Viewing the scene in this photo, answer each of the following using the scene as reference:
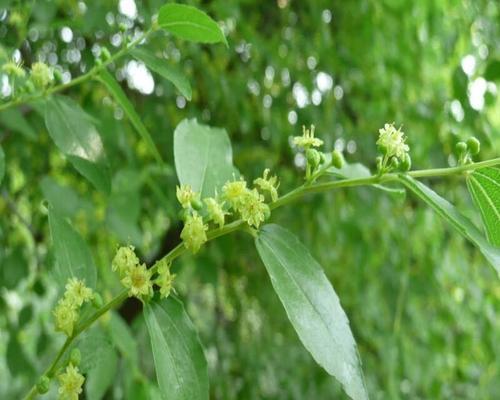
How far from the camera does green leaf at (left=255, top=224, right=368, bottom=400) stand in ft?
1.47

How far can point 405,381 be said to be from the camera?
1.43 meters

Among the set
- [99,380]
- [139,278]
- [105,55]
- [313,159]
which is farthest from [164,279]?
[99,380]

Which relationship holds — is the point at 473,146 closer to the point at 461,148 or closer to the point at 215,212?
the point at 461,148

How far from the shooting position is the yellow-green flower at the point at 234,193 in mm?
473

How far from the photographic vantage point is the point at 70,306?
1.60 feet

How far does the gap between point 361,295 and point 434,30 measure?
0.48 meters

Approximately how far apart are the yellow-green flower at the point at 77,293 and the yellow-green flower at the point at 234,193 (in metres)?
0.11

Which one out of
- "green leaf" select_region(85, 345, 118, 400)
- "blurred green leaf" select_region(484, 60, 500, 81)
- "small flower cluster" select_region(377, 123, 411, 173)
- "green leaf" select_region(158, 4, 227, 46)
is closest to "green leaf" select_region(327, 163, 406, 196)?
"small flower cluster" select_region(377, 123, 411, 173)

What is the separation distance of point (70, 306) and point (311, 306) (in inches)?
5.9

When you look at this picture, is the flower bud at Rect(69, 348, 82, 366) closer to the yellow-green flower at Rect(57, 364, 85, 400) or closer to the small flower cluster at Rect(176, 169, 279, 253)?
the yellow-green flower at Rect(57, 364, 85, 400)

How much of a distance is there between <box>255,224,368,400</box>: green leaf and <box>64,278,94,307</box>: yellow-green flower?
0.11 metres

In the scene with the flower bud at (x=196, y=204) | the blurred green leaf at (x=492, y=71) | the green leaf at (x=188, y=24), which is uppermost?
the green leaf at (x=188, y=24)

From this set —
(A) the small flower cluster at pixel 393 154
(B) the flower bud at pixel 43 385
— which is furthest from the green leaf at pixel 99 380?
(A) the small flower cluster at pixel 393 154

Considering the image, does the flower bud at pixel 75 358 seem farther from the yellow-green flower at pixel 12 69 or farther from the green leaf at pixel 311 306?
the yellow-green flower at pixel 12 69
